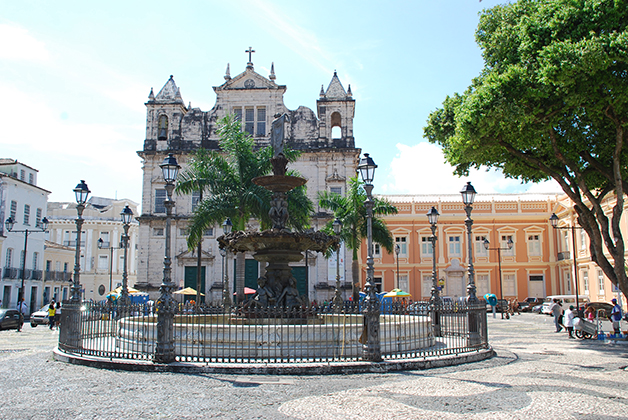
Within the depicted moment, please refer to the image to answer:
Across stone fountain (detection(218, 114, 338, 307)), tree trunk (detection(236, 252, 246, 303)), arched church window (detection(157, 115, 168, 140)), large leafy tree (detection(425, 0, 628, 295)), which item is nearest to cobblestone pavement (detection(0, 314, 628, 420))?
stone fountain (detection(218, 114, 338, 307))

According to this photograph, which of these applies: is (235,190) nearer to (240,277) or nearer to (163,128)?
(240,277)

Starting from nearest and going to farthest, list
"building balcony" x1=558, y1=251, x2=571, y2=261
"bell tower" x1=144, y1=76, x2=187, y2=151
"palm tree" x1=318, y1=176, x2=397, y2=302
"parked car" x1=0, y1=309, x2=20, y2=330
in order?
1. "parked car" x1=0, y1=309, x2=20, y2=330
2. "palm tree" x1=318, y1=176, x2=397, y2=302
3. "bell tower" x1=144, y1=76, x2=187, y2=151
4. "building balcony" x1=558, y1=251, x2=571, y2=261

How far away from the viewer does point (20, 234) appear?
40094 millimetres

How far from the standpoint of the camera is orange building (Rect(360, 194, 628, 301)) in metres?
43.9

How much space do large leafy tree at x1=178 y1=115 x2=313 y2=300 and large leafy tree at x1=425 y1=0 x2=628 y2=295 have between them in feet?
25.8

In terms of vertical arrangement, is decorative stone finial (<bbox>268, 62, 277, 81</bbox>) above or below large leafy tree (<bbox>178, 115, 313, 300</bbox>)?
above

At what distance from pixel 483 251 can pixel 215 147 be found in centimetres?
2461

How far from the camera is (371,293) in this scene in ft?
33.7

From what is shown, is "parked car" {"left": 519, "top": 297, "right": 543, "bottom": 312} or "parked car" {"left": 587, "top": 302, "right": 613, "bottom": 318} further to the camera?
"parked car" {"left": 519, "top": 297, "right": 543, "bottom": 312}

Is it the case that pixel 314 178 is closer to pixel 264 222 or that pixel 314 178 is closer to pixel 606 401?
pixel 264 222

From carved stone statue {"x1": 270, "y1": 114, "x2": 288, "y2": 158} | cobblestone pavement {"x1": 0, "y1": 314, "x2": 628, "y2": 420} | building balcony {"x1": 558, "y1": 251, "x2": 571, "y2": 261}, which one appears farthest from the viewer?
building balcony {"x1": 558, "y1": 251, "x2": 571, "y2": 261}

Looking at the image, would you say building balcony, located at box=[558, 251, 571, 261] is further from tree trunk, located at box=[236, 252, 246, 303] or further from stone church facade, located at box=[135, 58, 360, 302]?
tree trunk, located at box=[236, 252, 246, 303]

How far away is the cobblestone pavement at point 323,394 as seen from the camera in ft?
21.5

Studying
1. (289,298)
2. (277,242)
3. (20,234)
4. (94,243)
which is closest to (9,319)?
(20,234)
